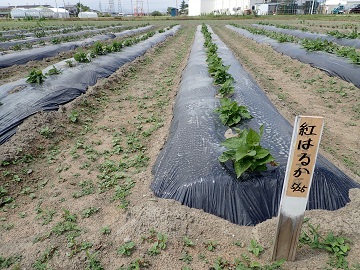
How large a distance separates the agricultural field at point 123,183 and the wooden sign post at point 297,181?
24 cm

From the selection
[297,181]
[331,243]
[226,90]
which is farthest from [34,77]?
[331,243]

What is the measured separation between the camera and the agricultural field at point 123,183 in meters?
2.45

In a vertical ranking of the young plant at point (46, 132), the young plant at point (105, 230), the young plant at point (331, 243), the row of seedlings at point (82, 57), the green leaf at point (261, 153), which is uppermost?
the row of seedlings at point (82, 57)

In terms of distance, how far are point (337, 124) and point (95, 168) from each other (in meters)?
4.49

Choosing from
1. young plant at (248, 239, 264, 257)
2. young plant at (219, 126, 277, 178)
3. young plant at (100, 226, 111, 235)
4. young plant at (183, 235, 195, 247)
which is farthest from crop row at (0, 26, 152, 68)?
young plant at (248, 239, 264, 257)

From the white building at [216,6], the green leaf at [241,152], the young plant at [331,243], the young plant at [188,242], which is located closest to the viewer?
the young plant at [331,243]

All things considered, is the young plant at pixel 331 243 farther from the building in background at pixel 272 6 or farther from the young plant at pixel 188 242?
the building in background at pixel 272 6

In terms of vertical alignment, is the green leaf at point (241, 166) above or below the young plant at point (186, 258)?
above

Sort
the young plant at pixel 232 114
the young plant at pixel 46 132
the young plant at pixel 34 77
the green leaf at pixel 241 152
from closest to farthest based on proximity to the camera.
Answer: the green leaf at pixel 241 152 → the young plant at pixel 232 114 → the young plant at pixel 46 132 → the young plant at pixel 34 77

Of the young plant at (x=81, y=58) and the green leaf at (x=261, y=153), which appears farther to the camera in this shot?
the young plant at (x=81, y=58)

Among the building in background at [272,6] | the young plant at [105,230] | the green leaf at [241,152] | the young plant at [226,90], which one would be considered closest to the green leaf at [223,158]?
the green leaf at [241,152]

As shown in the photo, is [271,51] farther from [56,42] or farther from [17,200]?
[17,200]

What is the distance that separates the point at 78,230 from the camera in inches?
113

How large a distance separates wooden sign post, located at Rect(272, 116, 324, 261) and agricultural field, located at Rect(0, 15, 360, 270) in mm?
244
